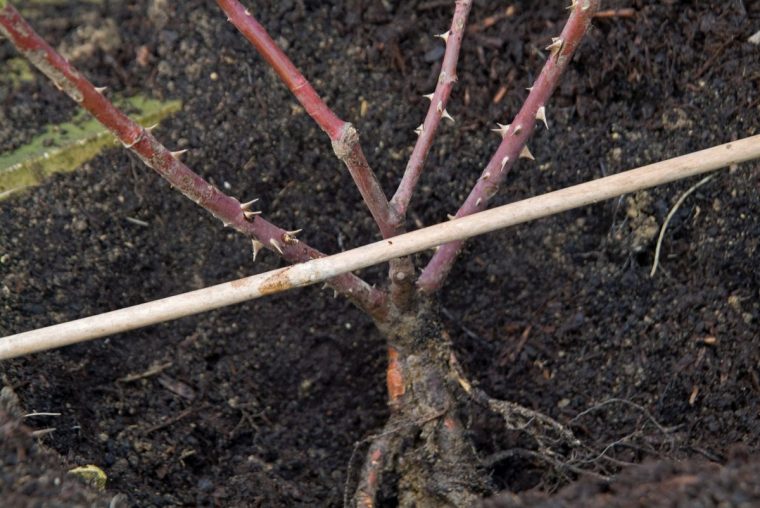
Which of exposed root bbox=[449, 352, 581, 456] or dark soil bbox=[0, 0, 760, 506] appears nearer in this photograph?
exposed root bbox=[449, 352, 581, 456]

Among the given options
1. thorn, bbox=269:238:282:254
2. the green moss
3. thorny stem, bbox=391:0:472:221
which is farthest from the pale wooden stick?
the green moss

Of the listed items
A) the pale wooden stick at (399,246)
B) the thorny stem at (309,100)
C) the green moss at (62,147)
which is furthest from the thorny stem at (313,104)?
the green moss at (62,147)

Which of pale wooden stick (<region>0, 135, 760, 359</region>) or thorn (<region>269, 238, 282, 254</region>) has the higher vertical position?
thorn (<region>269, 238, 282, 254</region>)

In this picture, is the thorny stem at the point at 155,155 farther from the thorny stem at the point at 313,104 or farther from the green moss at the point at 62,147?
the green moss at the point at 62,147

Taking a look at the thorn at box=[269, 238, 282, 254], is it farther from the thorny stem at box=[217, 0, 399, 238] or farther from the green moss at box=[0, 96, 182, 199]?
the green moss at box=[0, 96, 182, 199]

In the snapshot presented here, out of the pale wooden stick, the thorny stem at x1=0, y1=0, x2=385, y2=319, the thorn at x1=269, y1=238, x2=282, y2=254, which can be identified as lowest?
the pale wooden stick

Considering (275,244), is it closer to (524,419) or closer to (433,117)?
(433,117)

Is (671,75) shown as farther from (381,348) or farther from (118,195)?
(118,195)

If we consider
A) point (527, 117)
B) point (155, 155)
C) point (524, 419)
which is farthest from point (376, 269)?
point (155, 155)
